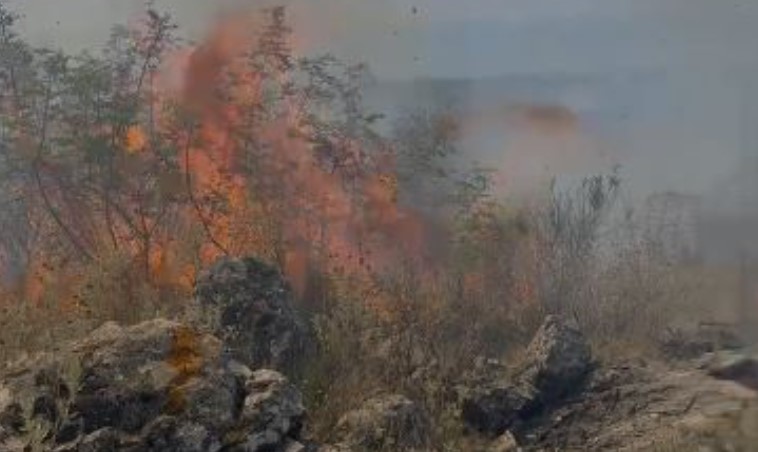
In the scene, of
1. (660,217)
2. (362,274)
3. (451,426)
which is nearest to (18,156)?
(362,274)

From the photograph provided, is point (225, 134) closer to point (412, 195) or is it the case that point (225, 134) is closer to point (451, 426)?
point (412, 195)

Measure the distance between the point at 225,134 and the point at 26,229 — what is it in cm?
559

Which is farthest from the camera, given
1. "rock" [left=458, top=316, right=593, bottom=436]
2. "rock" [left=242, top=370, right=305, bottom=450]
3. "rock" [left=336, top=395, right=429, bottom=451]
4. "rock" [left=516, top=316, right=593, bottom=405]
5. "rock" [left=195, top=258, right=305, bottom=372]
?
"rock" [left=516, top=316, right=593, bottom=405]

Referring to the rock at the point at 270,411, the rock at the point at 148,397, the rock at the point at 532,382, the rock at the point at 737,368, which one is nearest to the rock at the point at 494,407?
the rock at the point at 532,382

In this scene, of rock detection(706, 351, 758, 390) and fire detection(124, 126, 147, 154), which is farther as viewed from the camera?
fire detection(124, 126, 147, 154)

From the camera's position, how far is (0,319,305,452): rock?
581cm

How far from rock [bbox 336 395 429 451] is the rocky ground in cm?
1

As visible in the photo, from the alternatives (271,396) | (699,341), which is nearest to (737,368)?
(699,341)

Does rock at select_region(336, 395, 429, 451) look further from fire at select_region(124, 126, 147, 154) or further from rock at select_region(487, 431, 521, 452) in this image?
fire at select_region(124, 126, 147, 154)

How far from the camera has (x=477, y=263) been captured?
19.2m

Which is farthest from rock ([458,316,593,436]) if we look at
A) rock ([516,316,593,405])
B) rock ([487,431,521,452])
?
rock ([487,431,521,452])

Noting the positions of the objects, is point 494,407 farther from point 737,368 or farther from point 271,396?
point 271,396

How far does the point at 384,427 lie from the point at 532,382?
17.7ft

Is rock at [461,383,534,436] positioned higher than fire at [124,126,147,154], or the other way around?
fire at [124,126,147,154]
